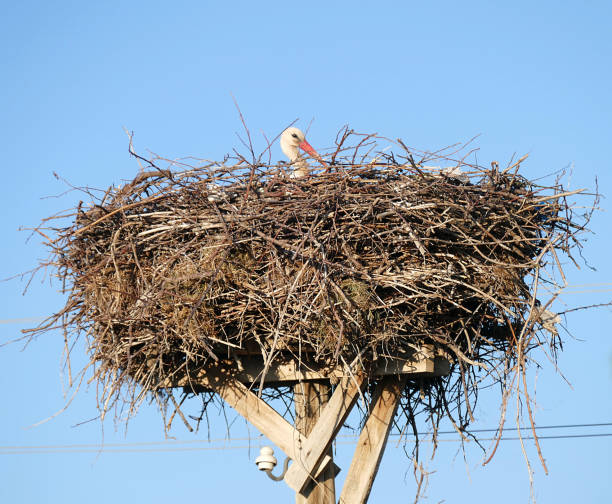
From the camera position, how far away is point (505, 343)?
543 centimetres

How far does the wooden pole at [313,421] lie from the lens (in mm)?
5066

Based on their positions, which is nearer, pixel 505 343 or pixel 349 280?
pixel 349 280

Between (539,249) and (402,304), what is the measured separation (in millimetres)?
896

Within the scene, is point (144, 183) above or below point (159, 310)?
above

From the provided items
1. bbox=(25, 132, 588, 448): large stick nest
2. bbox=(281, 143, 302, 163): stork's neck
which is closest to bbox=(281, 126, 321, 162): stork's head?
bbox=(281, 143, 302, 163): stork's neck

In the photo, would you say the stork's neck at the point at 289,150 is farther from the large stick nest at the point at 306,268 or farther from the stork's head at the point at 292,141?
the large stick nest at the point at 306,268

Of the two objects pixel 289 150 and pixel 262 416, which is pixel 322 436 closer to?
pixel 262 416

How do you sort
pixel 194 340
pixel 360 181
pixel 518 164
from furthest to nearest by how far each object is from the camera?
pixel 518 164 → pixel 360 181 → pixel 194 340

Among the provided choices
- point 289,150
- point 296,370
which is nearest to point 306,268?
point 296,370

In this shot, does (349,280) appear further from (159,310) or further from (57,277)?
(57,277)

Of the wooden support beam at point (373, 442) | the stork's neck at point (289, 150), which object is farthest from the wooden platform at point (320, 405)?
the stork's neck at point (289, 150)

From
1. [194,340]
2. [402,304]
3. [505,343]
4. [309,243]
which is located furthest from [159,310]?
[505,343]

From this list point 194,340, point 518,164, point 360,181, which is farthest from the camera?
point 518,164

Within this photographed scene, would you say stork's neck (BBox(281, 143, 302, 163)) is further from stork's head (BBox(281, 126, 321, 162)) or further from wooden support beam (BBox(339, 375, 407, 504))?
wooden support beam (BBox(339, 375, 407, 504))
